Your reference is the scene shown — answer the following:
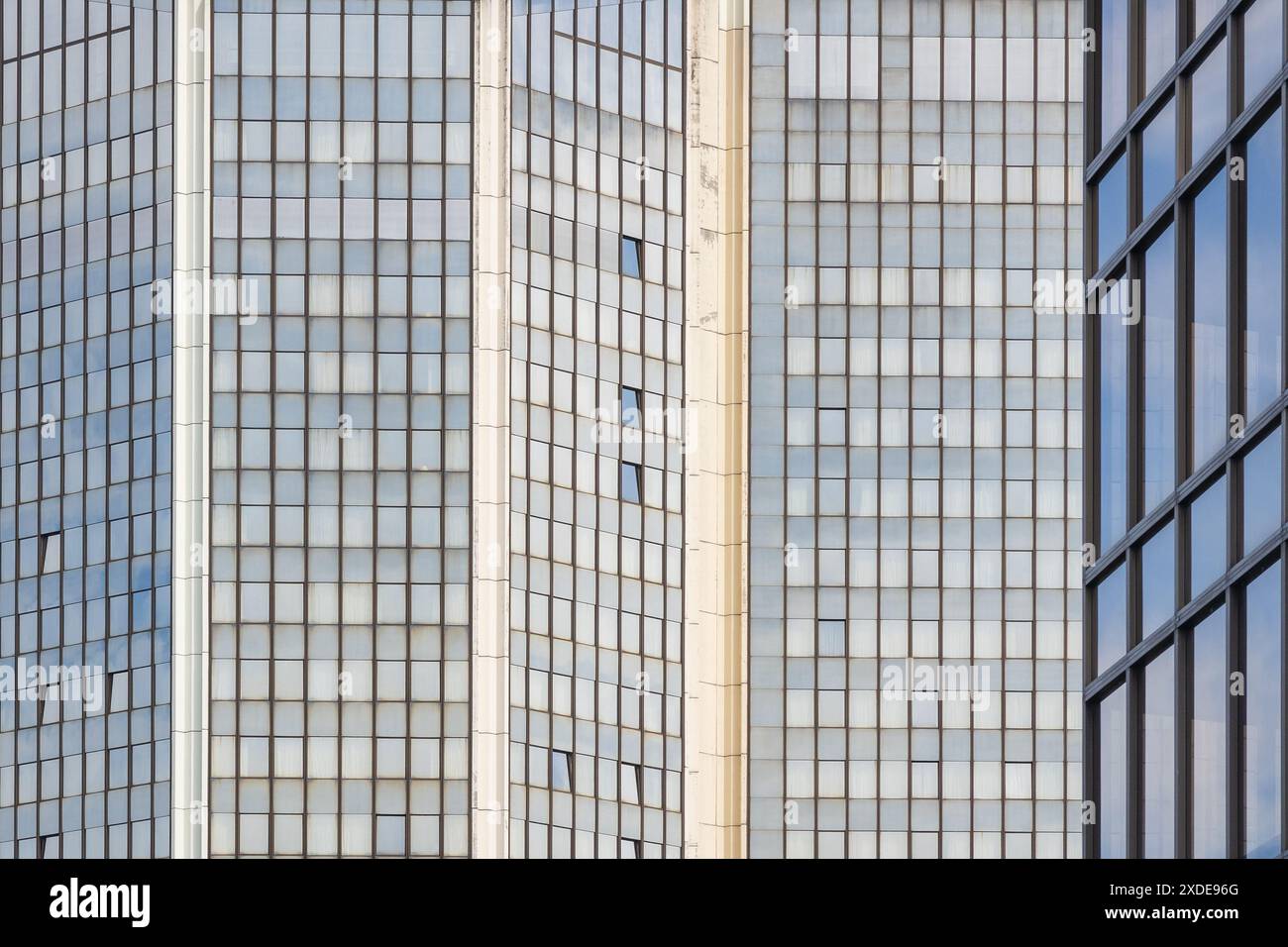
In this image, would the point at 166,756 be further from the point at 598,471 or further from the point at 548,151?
the point at 548,151

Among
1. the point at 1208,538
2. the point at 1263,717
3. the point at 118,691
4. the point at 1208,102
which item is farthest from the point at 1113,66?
the point at 118,691

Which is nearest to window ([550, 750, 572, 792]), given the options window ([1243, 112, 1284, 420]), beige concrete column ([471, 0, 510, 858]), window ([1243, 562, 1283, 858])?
beige concrete column ([471, 0, 510, 858])

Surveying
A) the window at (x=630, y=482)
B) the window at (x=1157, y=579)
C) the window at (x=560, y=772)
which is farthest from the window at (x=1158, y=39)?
the window at (x=630, y=482)

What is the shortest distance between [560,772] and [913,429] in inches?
1202

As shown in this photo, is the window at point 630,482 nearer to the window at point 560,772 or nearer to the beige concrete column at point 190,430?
the window at point 560,772

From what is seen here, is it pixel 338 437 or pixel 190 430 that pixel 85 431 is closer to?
pixel 190 430

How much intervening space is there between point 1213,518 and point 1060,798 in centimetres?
11273

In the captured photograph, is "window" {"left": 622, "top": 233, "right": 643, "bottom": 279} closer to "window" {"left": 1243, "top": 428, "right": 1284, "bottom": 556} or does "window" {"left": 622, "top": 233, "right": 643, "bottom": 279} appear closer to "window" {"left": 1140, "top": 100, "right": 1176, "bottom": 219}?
"window" {"left": 1140, "top": 100, "right": 1176, "bottom": 219}

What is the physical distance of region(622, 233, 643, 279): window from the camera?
14162 cm

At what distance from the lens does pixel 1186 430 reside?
34344 mm

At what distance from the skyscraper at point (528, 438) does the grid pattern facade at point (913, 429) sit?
0.26m

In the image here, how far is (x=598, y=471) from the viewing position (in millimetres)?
137250
